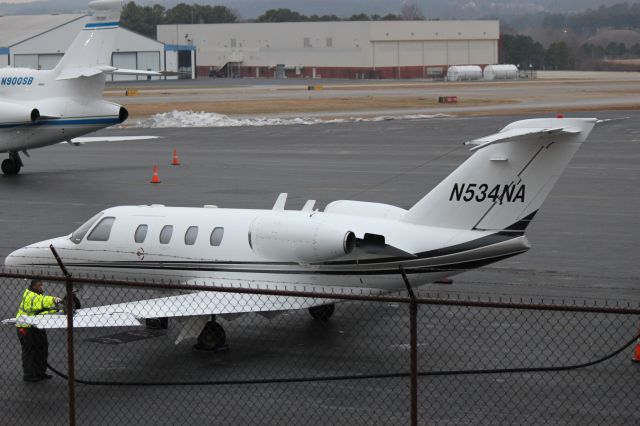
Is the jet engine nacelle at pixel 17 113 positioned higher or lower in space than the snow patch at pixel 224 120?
higher

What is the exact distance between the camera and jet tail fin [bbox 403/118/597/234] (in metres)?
16.2

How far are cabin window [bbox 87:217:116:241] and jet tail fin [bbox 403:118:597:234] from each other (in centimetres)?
505

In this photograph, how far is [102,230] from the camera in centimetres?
1858

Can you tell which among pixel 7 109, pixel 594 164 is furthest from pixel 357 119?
pixel 7 109

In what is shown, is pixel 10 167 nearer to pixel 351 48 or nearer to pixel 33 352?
pixel 33 352

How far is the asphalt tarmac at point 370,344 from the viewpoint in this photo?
13422mm

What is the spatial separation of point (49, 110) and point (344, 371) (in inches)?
1041

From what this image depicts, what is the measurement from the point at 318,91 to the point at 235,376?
311 feet

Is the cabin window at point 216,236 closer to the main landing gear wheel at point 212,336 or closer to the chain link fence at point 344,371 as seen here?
the chain link fence at point 344,371

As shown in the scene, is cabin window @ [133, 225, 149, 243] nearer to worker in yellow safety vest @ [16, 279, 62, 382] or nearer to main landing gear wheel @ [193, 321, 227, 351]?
main landing gear wheel @ [193, 321, 227, 351]

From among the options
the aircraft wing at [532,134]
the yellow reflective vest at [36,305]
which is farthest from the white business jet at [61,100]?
the aircraft wing at [532,134]

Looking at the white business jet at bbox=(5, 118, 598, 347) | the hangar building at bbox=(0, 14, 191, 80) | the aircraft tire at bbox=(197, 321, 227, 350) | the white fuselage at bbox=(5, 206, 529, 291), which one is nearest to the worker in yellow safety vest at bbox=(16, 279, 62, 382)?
the white business jet at bbox=(5, 118, 598, 347)

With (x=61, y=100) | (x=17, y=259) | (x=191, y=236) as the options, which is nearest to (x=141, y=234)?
(x=191, y=236)

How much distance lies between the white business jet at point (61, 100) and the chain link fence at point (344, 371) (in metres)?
21.1
